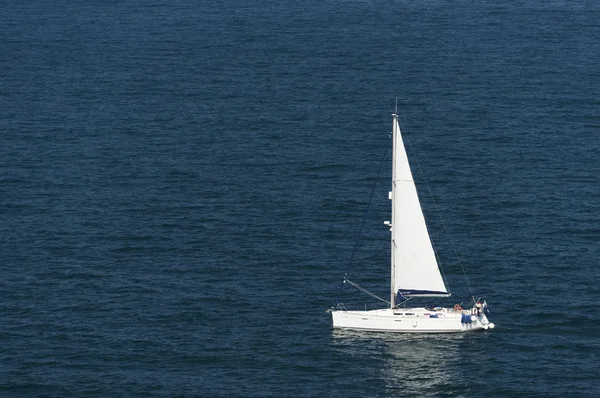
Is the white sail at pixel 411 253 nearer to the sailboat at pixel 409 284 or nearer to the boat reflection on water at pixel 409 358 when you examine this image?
the sailboat at pixel 409 284

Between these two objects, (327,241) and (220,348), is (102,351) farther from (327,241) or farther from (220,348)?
(327,241)

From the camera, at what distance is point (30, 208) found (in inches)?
7726

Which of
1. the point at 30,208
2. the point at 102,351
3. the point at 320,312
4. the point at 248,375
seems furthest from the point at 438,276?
the point at 30,208

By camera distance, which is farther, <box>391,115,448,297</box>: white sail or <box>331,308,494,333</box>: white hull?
<box>391,115,448,297</box>: white sail

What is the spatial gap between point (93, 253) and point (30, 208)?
18.4m

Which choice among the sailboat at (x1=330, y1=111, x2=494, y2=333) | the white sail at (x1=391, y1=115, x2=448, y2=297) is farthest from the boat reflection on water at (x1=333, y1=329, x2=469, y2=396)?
the white sail at (x1=391, y1=115, x2=448, y2=297)

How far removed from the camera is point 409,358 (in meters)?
156

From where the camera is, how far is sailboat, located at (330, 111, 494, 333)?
525 feet

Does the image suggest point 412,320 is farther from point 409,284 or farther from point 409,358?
point 409,358

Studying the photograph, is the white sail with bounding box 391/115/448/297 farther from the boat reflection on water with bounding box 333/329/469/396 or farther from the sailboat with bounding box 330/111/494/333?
the boat reflection on water with bounding box 333/329/469/396

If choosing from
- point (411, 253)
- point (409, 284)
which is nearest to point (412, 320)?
point (409, 284)

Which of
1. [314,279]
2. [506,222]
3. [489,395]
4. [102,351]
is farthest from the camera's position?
[506,222]

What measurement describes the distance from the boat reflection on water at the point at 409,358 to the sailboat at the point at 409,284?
1097mm

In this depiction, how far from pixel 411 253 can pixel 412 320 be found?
7.51 meters
